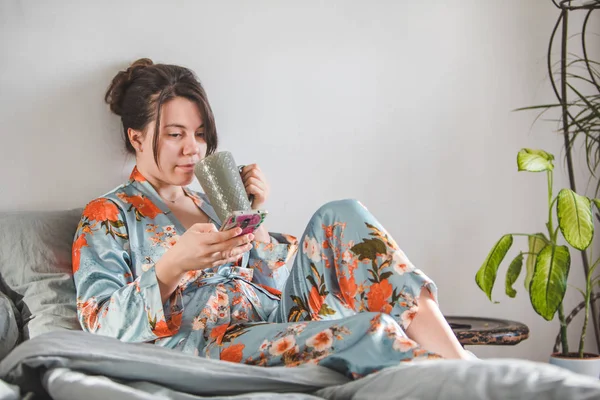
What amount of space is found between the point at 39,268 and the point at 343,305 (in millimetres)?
730

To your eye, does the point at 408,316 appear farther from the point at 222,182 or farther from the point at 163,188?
the point at 163,188

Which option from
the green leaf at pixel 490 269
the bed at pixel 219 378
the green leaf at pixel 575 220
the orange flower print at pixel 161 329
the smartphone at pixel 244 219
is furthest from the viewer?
the green leaf at pixel 490 269

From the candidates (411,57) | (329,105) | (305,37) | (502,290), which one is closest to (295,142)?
(329,105)

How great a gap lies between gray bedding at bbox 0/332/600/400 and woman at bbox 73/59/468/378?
128 millimetres

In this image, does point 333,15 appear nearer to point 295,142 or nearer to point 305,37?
point 305,37

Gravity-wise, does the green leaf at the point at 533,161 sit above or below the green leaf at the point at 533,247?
above

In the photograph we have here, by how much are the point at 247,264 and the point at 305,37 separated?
0.81 meters

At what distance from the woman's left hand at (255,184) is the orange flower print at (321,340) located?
2.05ft

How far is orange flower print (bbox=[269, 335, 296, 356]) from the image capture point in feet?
4.44

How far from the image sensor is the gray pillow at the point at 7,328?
61.6 inches

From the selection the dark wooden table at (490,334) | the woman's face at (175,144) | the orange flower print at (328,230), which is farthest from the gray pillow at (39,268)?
the dark wooden table at (490,334)

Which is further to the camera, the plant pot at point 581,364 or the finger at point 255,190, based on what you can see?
the plant pot at point 581,364

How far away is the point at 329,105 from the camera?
7.70 ft

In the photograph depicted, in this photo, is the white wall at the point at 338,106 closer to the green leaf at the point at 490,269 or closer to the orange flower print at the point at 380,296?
the green leaf at the point at 490,269
